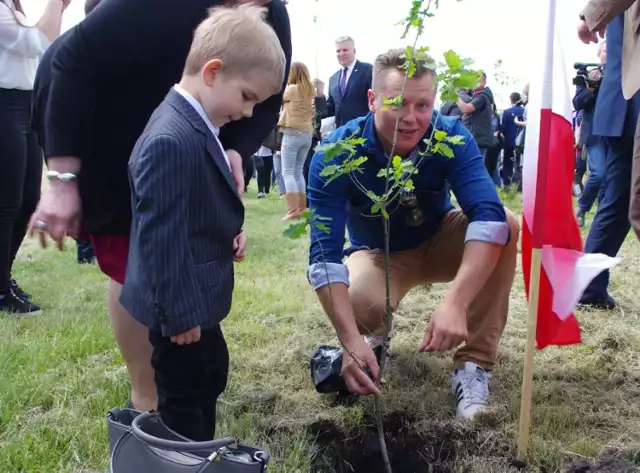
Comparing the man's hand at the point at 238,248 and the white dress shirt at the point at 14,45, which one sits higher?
the white dress shirt at the point at 14,45

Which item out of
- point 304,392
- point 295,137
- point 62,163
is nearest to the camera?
point 62,163

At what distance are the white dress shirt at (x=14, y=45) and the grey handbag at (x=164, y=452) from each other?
234cm

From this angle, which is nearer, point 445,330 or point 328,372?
point 445,330

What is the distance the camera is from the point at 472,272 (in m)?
2.07

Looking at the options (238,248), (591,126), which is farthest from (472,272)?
(591,126)

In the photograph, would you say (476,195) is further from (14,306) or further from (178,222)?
(14,306)

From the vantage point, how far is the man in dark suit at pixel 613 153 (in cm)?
311

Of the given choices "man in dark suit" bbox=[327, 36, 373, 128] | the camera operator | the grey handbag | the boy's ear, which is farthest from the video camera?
the grey handbag

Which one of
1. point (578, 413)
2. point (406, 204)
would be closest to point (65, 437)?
point (406, 204)

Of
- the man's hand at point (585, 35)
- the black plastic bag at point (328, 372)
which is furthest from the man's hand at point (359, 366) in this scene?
the man's hand at point (585, 35)

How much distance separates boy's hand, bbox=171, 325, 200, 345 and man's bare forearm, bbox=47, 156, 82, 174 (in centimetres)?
Answer: 63

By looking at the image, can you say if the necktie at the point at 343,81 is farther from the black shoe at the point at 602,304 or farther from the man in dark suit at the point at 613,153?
the black shoe at the point at 602,304

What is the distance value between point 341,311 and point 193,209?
80 centimetres

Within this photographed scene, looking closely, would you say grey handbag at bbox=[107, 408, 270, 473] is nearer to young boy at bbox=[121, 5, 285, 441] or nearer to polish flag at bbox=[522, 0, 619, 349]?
young boy at bbox=[121, 5, 285, 441]
